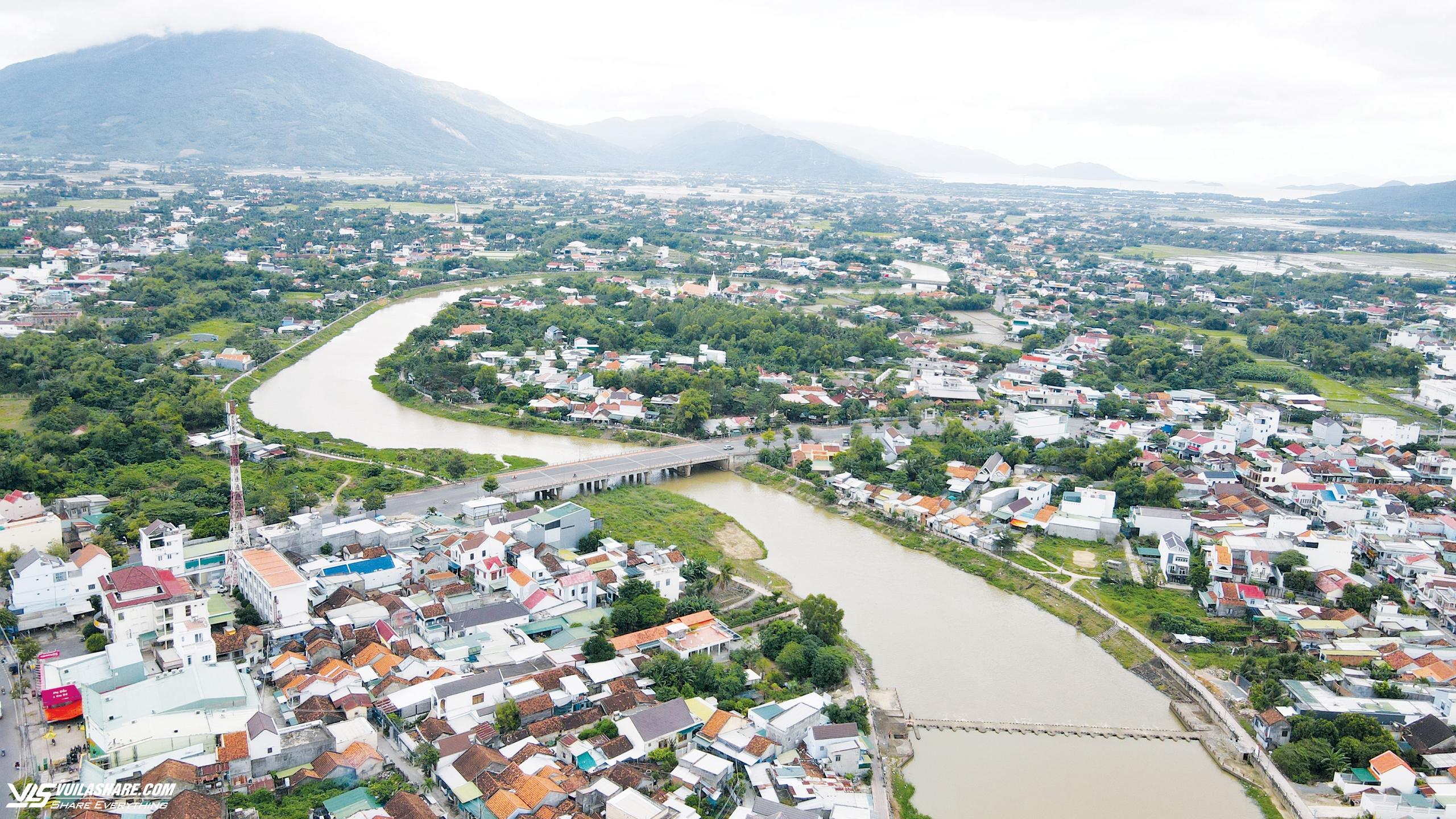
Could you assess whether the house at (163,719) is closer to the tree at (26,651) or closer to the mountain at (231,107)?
the tree at (26,651)

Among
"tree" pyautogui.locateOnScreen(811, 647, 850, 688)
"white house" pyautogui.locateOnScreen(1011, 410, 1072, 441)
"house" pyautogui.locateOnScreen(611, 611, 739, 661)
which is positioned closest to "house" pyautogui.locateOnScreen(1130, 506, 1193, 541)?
"white house" pyautogui.locateOnScreen(1011, 410, 1072, 441)

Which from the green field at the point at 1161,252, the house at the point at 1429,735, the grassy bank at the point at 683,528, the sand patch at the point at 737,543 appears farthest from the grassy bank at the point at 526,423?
the green field at the point at 1161,252

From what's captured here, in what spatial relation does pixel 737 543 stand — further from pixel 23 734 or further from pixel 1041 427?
pixel 23 734

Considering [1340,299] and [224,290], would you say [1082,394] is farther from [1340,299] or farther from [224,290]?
[224,290]

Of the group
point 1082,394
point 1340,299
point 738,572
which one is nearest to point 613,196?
point 1340,299

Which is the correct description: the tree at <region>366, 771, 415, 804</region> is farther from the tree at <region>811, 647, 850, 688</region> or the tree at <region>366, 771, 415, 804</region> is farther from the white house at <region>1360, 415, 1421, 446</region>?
the white house at <region>1360, 415, 1421, 446</region>

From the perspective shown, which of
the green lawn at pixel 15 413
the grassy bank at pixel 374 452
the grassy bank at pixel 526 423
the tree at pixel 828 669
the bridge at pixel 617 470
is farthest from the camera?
the grassy bank at pixel 526 423
